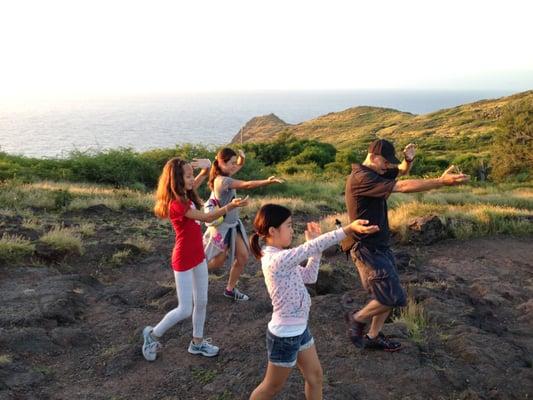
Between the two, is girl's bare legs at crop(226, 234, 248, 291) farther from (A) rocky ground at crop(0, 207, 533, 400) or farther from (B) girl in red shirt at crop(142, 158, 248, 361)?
(B) girl in red shirt at crop(142, 158, 248, 361)

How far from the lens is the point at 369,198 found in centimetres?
407

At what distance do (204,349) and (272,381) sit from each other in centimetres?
157

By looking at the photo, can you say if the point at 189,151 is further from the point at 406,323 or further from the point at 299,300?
the point at 299,300

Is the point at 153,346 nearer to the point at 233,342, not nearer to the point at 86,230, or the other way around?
the point at 233,342

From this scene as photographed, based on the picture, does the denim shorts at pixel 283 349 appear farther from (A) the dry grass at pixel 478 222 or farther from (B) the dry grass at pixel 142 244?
(A) the dry grass at pixel 478 222

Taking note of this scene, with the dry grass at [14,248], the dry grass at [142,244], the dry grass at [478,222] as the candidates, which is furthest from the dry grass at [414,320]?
the dry grass at [14,248]

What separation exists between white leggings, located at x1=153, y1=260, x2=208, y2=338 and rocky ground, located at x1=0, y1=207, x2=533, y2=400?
15.8 inches

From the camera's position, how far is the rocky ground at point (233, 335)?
13.4 ft

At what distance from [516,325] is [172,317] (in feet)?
12.2

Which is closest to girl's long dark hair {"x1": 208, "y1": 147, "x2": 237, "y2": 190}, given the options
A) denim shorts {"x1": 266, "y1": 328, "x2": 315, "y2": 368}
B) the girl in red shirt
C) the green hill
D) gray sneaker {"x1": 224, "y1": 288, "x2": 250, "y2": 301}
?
the girl in red shirt

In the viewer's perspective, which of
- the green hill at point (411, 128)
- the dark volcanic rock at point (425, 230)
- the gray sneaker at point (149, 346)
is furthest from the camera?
the green hill at point (411, 128)

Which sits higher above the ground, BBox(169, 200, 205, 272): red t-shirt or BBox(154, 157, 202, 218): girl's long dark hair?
BBox(154, 157, 202, 218): girl's long dark hair

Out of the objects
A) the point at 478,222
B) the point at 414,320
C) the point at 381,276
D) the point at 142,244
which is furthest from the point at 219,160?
the point at 478,222

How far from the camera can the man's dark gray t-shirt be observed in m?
3.82
